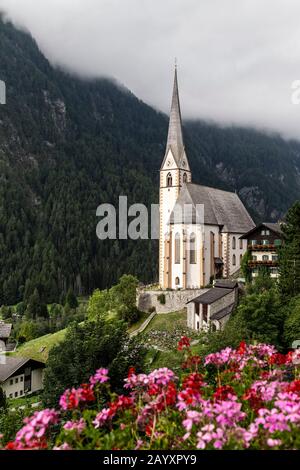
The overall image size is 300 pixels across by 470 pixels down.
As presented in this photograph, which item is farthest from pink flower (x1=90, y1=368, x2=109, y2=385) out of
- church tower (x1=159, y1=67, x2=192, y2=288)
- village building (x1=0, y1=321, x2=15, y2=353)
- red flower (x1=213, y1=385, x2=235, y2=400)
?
village building (x1=0, y1=321, x2=15, y2=353)

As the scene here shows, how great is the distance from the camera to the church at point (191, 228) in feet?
205

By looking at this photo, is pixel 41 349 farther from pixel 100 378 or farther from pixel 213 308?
pixel 100 378

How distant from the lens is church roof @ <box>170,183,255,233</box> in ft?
209

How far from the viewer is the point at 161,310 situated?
57.1 meters

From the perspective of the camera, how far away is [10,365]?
60.0 m

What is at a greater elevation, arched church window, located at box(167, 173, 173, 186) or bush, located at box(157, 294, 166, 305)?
arched church window, located at box(167, 173, 173, 186)

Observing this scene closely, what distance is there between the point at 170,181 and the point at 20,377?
33.6m

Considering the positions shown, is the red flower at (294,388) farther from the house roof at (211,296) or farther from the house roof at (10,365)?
the house roof at (10,365)

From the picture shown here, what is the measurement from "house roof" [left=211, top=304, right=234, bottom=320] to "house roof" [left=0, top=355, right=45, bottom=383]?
81.7ft

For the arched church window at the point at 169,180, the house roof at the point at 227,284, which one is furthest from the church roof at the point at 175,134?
the house roof at the point at 227,284

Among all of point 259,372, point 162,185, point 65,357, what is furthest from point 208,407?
point 162,185

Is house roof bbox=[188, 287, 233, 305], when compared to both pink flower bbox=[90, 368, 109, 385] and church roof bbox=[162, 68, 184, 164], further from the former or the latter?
pink flower bbox=[90, 368, 109, 385]

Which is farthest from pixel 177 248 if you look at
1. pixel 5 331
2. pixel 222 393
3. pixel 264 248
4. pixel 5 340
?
pixel 222 393

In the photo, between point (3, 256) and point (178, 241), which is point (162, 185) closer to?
point (178, 241)
